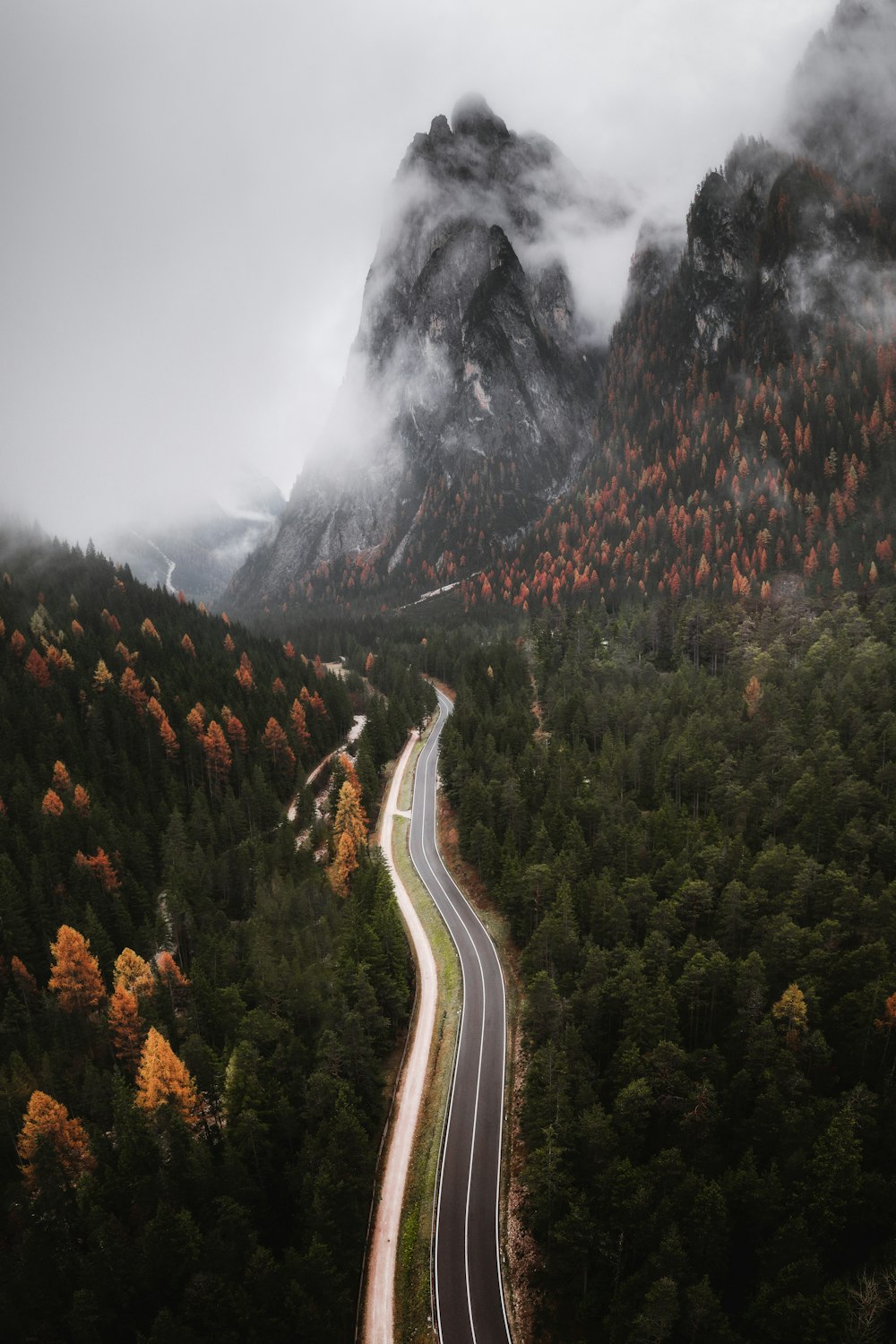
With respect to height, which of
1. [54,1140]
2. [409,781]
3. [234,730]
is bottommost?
[54,1140]

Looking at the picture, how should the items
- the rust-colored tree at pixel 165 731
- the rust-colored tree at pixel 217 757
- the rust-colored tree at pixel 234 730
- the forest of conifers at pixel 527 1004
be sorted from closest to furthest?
the forest of conifers at pixel 527 1004, the rust-colored tree at pixel 217 757, the rust-colored tree at pixel 165 731, the rust-colored tree at pixel 234 730

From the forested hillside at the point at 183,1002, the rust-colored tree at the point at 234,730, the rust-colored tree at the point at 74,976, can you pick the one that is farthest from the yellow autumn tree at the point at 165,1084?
the rust-colored tree at the point at 234,730

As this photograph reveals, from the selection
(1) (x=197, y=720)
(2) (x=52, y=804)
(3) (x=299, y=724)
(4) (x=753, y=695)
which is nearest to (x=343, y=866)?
(2) (x=52, y=804)

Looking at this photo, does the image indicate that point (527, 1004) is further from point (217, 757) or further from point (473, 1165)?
point (217, 757)

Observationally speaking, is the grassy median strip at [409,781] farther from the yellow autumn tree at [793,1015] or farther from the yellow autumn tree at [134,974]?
the yellow autumn tree at [793,1015]

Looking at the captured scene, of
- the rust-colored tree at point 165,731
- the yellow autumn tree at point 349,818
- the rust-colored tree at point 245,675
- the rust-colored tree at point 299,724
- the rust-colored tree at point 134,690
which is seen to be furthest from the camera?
the rust-colored tree at point 245,675

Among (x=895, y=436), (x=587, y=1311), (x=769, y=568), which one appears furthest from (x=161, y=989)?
(x=895, y=436)
